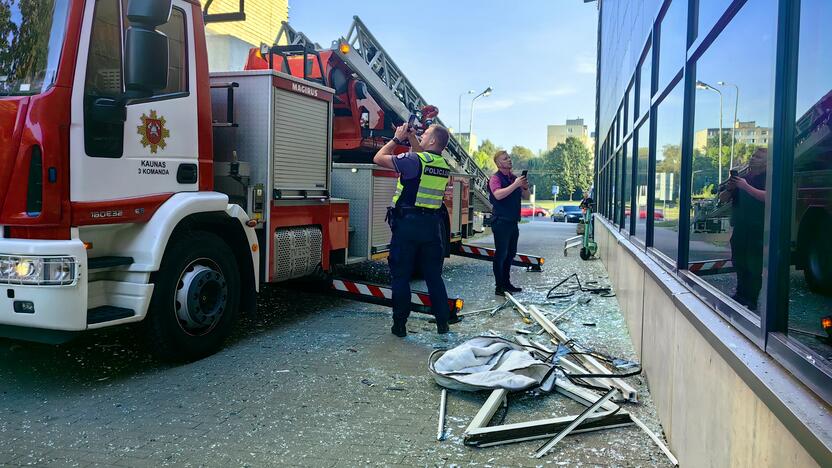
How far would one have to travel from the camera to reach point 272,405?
4242mm

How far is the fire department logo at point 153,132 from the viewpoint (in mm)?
4715

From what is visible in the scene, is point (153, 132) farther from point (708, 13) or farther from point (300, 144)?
point (708, 13)

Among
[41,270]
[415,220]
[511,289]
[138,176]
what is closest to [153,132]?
[138,176]

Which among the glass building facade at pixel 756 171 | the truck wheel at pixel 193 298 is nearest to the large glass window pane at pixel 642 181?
the glass building facade at pixel 756 171

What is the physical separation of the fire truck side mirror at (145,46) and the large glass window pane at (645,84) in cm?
420

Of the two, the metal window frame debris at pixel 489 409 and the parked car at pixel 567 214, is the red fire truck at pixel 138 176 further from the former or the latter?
the parked car at pixel 567 214

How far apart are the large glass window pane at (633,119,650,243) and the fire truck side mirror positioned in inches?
160

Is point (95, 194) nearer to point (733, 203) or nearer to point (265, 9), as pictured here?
point (733, 203)

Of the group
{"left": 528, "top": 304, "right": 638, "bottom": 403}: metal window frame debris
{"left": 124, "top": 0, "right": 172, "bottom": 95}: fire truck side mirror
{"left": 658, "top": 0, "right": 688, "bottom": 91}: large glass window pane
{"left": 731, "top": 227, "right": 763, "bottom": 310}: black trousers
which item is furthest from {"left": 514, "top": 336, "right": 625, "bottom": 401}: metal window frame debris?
{"left": 124, "top": 0, "right": 172, "bottom": 95}: fire truck side mirror

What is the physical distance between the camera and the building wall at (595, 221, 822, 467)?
76.1 inches

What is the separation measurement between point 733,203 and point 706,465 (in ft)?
3.77

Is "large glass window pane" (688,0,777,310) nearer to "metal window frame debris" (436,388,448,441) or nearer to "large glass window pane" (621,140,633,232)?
"metal window frame debris" (436,388,448,441)

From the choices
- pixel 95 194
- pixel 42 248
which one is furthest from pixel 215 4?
pixel 42 248

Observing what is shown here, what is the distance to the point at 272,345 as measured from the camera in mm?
5762
